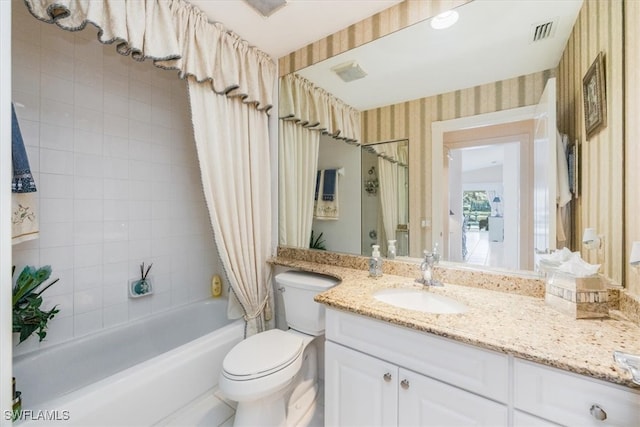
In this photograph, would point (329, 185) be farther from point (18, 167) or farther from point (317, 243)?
point (18, 167)

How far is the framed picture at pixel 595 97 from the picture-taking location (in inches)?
38.4

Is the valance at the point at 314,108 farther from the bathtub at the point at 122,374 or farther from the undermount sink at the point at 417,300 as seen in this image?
the bathtub at the point at 122,374

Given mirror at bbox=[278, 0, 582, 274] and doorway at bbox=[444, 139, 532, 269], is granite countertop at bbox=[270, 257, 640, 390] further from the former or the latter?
mirror at bbox=[278, 0, 582, 274]

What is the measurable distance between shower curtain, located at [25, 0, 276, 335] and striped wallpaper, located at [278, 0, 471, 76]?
0.22 m

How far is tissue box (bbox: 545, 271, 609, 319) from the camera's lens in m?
0.91

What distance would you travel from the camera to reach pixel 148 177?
81.7 inches

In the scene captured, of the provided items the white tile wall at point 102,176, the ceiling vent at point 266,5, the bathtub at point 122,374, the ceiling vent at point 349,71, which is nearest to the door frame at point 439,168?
the ceiling vent at point 349,71

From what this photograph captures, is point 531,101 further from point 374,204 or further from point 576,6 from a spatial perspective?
point 374,204

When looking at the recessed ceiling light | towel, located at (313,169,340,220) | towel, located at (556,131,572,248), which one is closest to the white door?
towel, located at (556,131,572,248)

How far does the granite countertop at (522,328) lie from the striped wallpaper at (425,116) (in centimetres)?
48

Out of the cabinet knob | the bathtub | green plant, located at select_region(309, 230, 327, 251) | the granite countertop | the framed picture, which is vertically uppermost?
the framed picture

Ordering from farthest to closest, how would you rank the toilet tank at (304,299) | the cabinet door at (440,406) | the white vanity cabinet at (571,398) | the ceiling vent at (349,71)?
the ceiling vent at (349,71) < the toilet tank at (304,299) < the cabinet door at (440,406) < the white vanity cabinet at (571,398)

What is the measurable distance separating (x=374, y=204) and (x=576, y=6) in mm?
1272

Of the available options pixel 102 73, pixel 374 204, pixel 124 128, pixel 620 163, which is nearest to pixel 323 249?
pixel 374 204
